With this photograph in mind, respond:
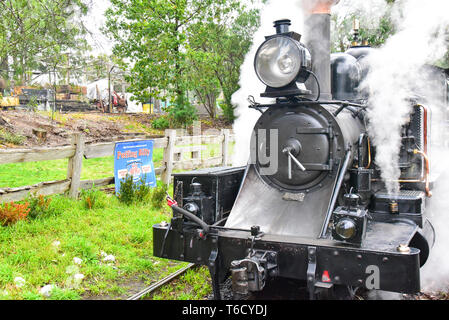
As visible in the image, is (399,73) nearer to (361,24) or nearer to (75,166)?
(361,24)

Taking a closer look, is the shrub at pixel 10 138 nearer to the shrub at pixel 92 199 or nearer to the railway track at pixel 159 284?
the shrub at pixel 92 199

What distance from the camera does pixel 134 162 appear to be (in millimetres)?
7297

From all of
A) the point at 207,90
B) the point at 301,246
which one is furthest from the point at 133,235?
the point at 207,90

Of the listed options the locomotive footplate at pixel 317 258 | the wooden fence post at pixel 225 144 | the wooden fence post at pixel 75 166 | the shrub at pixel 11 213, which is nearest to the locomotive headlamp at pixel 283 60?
the locomotive footplate at pixel 317 258

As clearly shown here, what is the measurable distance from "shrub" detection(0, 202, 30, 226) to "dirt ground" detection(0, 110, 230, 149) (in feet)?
15.6

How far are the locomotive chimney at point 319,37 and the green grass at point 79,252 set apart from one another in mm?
2424

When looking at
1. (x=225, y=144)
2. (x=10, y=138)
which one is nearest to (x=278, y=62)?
(x=225, y=144)

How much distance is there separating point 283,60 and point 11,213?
150 inches

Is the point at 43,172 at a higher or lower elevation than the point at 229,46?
lower

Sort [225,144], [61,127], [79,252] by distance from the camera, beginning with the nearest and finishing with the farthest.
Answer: [79,252] → [225,144] → [61,127]

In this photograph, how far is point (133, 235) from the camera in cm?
541

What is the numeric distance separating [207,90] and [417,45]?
17407 millimetres

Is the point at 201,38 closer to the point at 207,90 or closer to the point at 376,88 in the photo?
the point at 207,90

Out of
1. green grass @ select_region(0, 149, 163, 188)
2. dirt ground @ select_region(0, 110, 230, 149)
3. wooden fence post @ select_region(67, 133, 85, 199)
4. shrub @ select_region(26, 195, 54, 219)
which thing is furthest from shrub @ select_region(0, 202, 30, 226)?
dirt ground @ select_region(0, 110, 230, 149)
